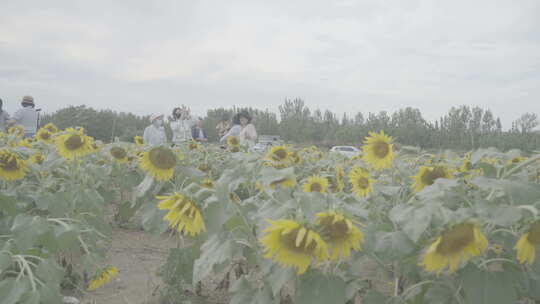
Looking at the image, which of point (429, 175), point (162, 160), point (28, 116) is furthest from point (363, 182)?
point (28, 116)

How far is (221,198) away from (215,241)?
162 millimetres

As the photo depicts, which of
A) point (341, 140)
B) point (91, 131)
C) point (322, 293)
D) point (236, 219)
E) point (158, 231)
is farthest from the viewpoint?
point (341, 140)

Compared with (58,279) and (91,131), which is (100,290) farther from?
(91,131)

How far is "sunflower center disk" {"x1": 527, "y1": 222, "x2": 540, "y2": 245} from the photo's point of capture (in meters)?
1.01

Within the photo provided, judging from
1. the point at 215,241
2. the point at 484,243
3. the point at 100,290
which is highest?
the point at 484,243

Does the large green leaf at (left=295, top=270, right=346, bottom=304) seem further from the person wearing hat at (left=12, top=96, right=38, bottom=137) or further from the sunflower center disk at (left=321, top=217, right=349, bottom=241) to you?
the person wearing hat at (left=12, top=96, right=38, bottom=137)

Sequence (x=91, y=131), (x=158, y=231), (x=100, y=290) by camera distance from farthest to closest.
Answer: (x=91, y=131) < (x=100, y=290) < (x=158, y=231)

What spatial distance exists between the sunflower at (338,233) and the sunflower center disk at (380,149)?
1357 millimetres

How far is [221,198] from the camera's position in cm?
129

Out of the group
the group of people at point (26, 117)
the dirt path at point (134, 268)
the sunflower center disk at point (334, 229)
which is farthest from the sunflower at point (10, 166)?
the group of people at point (26, 117)

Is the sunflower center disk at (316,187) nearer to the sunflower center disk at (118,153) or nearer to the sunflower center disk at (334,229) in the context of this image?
the sunflower center disk at (334,229)

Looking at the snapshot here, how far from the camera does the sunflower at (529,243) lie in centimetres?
101

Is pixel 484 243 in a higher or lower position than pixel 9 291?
higher

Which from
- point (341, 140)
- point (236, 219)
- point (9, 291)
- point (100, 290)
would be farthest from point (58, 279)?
point (341, 140)
